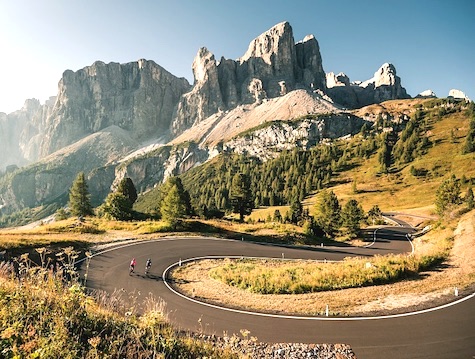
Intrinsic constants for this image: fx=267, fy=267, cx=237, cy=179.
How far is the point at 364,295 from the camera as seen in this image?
61.9ft

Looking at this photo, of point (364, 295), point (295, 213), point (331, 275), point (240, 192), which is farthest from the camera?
point (295, 213)

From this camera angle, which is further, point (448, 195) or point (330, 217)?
point (330, 217)

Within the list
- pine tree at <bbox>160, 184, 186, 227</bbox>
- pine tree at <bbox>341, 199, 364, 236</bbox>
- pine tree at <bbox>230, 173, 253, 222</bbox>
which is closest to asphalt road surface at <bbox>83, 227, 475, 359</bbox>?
pine tree at <bbox>160, 184, 186, 227</bbox>

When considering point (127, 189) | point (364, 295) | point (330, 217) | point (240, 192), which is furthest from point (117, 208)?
point (364, 295)

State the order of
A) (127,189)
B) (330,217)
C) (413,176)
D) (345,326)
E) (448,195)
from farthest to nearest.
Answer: (413,176) → (127,189) → (330,217) → (448,195) → (345,326)

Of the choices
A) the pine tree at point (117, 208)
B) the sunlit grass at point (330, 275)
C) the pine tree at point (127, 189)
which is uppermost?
the pine tree at point (127, 189)

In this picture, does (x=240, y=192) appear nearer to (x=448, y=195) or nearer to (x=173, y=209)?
(x=173, y=209)

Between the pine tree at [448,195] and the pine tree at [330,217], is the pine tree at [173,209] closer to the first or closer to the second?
the pine tree at [330,217]

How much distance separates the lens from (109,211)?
56.7 m

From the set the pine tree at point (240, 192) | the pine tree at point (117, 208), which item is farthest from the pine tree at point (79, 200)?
the pine tree at point (240, 192)

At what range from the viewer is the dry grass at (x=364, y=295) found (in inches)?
668

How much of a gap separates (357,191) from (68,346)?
136968mm

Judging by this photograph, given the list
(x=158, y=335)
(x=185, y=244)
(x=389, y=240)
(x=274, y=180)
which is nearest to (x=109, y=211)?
(x=185, y=244)

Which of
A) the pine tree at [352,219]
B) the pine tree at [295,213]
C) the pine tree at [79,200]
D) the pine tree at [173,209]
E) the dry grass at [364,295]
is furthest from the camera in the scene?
the pine tree at [295,213]
